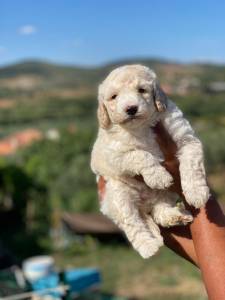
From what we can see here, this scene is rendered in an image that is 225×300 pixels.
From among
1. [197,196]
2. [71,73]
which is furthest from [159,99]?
[71,73]

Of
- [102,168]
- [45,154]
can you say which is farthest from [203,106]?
[102,168]

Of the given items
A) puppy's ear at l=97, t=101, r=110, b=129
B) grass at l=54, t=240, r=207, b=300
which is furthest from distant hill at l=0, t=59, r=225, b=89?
puppy's ear at l=97, t=101, r=110, b=129

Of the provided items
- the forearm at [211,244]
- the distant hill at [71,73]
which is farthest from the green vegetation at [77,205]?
the distant hill at [71,73]

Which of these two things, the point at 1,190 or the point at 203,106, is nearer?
the point at 1,190

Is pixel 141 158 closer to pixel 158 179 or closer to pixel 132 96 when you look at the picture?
pixel 158 179

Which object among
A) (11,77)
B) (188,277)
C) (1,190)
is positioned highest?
(11,77)

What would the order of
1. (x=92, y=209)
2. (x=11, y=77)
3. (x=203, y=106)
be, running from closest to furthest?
(x=92, y=209) → (x=203, y=106) → (x=11, y=77)

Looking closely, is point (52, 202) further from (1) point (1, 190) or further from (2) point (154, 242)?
(2) point (154, 242)
